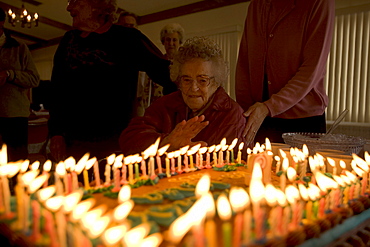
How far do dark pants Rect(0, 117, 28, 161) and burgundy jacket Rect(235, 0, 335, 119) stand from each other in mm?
2306

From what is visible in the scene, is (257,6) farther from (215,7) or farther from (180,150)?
(215,7)

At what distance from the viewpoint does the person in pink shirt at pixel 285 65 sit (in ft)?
6.58

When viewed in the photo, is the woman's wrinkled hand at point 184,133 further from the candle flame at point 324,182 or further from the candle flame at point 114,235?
the candle flame at point 114,235

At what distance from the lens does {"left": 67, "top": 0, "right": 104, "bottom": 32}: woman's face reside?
80.9 inches

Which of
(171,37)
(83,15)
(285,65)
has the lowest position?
(285,65)

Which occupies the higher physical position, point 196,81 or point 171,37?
point 171,37

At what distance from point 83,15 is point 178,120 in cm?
95

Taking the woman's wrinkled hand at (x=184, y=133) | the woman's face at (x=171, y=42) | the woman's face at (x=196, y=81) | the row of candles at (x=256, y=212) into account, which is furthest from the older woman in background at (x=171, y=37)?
the row of candles at (x=256, y=212)

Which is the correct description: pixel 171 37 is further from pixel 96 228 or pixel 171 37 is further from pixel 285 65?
pixel 96 228

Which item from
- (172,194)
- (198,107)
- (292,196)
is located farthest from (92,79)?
(292,196)

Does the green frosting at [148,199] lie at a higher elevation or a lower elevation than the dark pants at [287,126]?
lower

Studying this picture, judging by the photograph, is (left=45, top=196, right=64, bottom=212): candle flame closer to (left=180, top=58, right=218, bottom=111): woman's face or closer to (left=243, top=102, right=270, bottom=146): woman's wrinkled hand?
(left=180, top=58, right=218, bottom=111): woman's face

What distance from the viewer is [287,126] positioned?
7.23ft

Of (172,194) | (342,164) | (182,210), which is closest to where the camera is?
(182,210)
